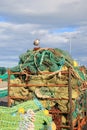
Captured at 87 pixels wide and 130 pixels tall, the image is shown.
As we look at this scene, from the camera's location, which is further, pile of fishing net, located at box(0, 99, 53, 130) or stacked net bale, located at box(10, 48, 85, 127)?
stacked net bale, located at box(10, 48, 85, 127)

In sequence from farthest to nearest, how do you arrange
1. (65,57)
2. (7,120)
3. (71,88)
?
(65,57) < (71,88) < (7,120)

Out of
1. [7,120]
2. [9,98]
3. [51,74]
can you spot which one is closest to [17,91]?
[9,98]

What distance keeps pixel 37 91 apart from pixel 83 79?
1360 millimetres

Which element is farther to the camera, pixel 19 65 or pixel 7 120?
pixel 19 65

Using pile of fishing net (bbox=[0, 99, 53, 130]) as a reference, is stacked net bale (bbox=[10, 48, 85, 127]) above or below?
above

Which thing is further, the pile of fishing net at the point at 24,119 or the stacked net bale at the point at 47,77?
the stacked net bale at the point at 47,77

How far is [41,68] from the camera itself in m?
11.6

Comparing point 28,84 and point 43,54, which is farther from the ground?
point 43,54

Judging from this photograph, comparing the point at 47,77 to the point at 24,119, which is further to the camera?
the point at 47,77

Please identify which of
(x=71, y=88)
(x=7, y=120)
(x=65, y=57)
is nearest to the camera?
(x=7, y=120)

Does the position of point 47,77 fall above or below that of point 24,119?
above

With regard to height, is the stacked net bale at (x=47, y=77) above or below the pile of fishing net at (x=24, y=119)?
above

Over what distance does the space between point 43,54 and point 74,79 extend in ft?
3.20

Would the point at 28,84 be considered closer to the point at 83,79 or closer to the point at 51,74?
the point at 51,74
